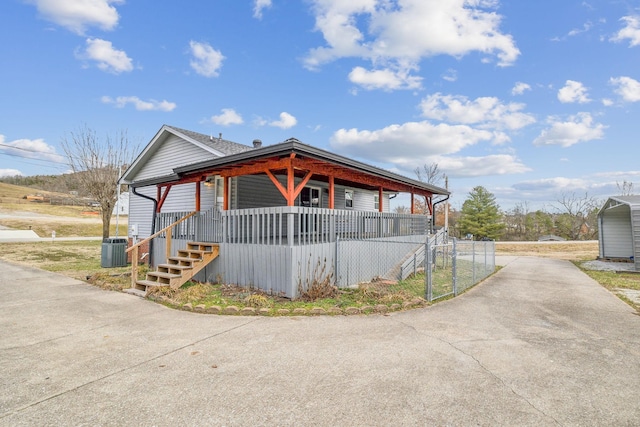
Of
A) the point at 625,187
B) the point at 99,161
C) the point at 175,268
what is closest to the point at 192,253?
the point at 175,268

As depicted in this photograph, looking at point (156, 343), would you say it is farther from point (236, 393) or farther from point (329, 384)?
point (329, 384)

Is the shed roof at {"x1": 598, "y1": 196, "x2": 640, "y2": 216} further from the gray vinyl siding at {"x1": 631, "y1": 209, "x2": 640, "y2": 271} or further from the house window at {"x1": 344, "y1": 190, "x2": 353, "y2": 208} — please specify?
the house window at {"x1": 344, "y1": 190, "x2": 353, "y2": 208}

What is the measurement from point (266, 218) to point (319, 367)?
674 cm

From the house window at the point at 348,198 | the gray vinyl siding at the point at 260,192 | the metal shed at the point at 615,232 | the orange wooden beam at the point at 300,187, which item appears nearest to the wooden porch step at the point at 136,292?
the gray vinyl siding at the point at 260,192

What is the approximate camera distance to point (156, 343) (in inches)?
170

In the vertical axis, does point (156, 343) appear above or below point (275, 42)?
below

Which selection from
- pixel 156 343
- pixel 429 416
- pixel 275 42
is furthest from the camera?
pixel 275 42

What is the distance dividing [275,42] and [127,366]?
1548 cm

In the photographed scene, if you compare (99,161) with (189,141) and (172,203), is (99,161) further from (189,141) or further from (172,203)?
(189,141)

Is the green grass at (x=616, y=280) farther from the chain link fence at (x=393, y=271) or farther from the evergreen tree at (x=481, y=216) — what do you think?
the evergreen tree at (x=481, y=216)

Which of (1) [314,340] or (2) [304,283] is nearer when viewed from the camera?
(1) [314,340]

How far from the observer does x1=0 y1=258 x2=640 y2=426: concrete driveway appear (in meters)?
2.66

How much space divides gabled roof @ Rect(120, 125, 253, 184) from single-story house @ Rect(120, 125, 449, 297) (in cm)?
5

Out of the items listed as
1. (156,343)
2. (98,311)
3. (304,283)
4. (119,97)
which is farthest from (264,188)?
(119,97)
